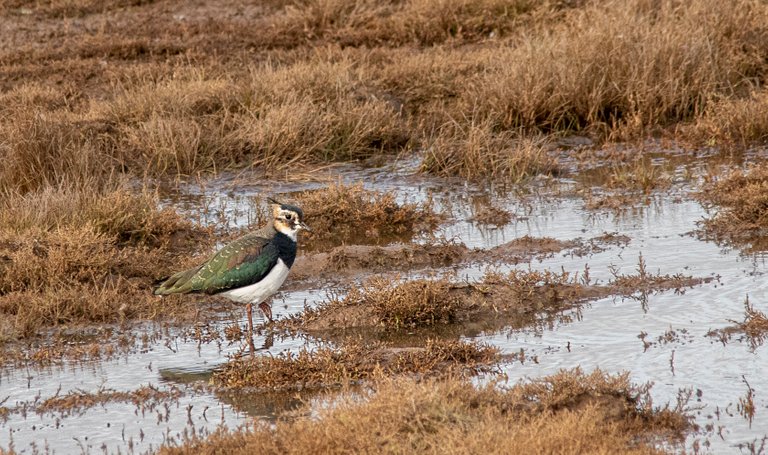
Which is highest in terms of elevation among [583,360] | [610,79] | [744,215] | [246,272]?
[246,272]

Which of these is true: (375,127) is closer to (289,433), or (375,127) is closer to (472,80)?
(472,80)

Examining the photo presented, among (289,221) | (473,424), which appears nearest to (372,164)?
(289,221)

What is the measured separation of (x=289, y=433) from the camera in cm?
598

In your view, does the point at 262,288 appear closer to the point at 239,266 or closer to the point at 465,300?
the point at 239,266

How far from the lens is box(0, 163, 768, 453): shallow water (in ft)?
22.1

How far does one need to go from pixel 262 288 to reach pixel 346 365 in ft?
3.89

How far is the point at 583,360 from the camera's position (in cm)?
772

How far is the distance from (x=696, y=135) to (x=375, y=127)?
3.97m

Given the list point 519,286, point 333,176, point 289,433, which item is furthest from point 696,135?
point 289,433

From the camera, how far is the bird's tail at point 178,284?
8.58m

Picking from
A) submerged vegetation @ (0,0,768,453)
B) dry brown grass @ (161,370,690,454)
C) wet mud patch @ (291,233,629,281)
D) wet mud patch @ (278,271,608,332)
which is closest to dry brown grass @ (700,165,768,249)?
submerged vegetation @ (0,0,768,453)

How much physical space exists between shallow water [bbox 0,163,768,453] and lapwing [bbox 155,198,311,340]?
0.40 m

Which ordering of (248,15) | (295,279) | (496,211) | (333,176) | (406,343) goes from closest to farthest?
(406,343) → (295,279) → (496,211) → (333,176) → (248,15)

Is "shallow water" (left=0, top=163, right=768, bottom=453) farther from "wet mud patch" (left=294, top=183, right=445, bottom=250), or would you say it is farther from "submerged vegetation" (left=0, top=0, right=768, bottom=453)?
"wet mud patch" (left=294, top=183, right=445, bottom=250)
